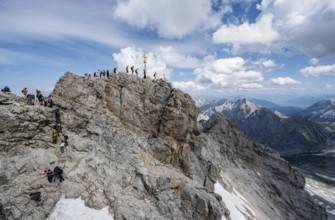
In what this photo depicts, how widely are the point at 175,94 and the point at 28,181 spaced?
30.0 metres

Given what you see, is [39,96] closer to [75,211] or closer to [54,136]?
[54,136]

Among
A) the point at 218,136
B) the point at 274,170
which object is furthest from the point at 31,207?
the point at 274,170

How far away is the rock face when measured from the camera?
3594 centimetres

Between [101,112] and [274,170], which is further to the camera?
[274,170]

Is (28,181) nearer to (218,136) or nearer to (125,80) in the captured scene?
(125,80)

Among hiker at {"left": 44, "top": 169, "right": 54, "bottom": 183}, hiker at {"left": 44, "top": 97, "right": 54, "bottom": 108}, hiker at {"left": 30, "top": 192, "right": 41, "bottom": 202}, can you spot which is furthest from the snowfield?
hiker at {"left": 30, "top": 192, "right": 41, "bottom": 202}

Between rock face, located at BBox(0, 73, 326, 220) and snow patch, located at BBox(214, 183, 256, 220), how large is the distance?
370 centimetres

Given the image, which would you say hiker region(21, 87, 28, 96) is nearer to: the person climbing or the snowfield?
the person climbing

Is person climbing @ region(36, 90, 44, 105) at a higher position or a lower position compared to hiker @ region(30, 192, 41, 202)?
higher

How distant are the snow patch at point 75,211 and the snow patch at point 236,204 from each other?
2924 cm

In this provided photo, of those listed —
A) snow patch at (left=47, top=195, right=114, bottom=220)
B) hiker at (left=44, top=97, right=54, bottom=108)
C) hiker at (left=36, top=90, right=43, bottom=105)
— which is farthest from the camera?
hiker at (left=36, top=90, right=43, bottom=105)

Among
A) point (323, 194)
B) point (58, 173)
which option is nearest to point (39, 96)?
point (58, 173)

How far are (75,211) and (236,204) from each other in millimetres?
40429

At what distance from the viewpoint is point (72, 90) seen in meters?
47.6
